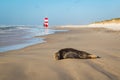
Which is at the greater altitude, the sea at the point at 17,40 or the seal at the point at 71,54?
the seal at the point at 71,54

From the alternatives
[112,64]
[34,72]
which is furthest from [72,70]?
[112,64]

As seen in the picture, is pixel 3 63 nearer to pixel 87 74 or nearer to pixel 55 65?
pixel 55 65

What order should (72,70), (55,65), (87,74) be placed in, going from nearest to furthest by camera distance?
(87,74), (72,70), (55,65)

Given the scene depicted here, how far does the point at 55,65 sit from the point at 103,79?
60.3 inches

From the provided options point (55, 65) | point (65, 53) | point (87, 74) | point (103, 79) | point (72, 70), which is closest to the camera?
point (103, 79)

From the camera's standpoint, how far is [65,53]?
6.49 m

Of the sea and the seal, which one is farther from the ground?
the seal

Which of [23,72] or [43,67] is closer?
[23,72]

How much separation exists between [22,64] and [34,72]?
33.8 inches

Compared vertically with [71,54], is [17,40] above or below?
below

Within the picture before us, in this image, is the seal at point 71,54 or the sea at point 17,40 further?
the sea at point 17,40

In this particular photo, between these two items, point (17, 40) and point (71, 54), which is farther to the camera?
point (17, 40)

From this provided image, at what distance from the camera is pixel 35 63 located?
5.69 m

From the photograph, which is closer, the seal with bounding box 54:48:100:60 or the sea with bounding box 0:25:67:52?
the seal with bounding box 54:48:100:60
